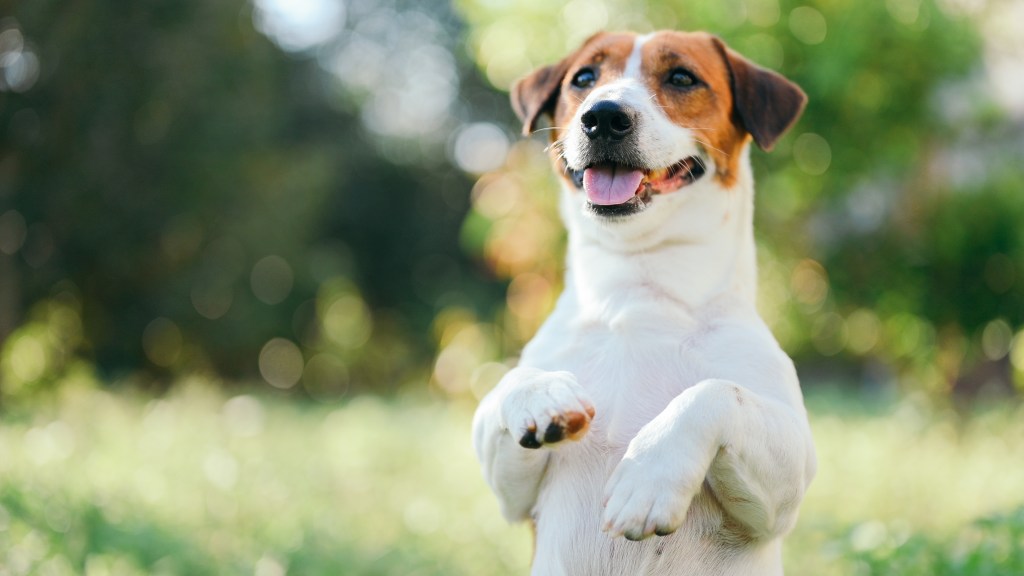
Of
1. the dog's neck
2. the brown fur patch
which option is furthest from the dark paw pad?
the brown fur patch

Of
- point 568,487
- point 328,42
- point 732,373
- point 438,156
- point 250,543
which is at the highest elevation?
point 732,373

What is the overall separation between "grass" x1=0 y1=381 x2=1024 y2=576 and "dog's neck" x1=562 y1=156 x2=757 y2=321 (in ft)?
5.22

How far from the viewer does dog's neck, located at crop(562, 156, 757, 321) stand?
2836 mm

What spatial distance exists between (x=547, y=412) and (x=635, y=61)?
145 centimetres

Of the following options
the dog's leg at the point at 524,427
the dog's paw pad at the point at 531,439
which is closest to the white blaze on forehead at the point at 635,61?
the dog's leg at the point at 524,427

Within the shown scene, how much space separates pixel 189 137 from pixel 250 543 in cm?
1105

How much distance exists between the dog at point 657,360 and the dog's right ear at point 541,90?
0.17m

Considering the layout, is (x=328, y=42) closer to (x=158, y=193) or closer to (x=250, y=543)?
(x=158, y=193)

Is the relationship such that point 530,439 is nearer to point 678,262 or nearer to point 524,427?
point 524,427

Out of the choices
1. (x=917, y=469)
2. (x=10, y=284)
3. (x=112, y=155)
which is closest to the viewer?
(x=917, y=469)

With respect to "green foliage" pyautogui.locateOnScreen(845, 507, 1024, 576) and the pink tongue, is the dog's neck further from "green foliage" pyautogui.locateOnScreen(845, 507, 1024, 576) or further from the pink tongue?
"green foliage" pyautogui.locateOnScreen(845, 507, 1024, 576)

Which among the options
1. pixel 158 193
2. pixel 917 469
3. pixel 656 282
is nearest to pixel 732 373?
pixel 656 282

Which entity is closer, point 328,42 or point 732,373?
point 732,373

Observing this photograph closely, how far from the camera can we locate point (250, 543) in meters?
5.08
